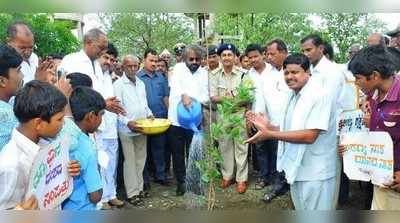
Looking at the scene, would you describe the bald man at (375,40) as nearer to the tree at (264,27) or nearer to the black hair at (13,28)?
the tree at (264,27)

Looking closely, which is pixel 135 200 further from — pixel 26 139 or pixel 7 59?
pixel 7 59

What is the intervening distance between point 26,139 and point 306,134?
2.30ft

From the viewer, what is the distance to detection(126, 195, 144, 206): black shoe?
117 centimetres

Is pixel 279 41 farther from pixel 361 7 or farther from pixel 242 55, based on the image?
pixel 361 7

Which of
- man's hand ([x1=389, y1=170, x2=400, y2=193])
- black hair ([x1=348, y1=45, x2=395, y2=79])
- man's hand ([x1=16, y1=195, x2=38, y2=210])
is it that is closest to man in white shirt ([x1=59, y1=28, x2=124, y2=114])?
man's hand ([x1=16, y1=195, x2=38, y2=210])

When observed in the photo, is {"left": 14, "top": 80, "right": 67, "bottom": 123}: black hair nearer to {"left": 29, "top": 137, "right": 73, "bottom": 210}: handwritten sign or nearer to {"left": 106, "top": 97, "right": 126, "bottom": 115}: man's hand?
{"left": 29, "top": 137, "right": 73, "bottom": 210}: handwritten sign

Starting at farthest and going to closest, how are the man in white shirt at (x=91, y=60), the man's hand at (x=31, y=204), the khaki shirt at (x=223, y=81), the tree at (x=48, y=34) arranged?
1. the khaki shirt at (x=223, y=81)
2. the man in white shirt at (x=91, y=60)
3. the tree at (x=48, y=34)
4. the man's hand at (x=31, y=204)

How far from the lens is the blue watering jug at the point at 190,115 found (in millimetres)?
1179

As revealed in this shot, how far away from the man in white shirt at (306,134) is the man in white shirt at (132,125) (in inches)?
11.8

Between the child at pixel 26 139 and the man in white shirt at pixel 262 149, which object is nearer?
the child at pixel 26 139

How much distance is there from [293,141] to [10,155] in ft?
2.29

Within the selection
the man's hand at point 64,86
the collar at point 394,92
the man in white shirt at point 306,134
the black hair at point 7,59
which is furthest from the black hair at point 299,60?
the black hair at point 7,59

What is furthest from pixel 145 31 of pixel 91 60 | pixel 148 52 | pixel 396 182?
pixel 396 182

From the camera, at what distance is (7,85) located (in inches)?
37.6
